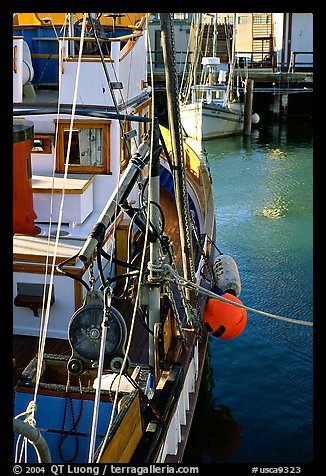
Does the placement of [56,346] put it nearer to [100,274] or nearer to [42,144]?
[100,274]

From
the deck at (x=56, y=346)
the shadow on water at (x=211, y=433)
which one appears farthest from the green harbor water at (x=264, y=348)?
the deck at (x=56, y=346)

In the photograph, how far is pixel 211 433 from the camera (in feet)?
26.5

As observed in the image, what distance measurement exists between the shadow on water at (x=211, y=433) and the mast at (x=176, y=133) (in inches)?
94.5

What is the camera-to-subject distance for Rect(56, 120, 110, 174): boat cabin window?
8.23m

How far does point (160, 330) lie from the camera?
5.79 meters

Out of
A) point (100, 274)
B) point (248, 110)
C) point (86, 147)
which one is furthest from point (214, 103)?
point (100, 274)

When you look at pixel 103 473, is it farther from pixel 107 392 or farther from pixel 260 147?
pixel 260 147

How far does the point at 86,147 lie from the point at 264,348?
13.6 feet

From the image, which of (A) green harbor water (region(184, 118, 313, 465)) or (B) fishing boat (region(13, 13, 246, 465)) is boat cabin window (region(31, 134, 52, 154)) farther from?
(A) green harbor water (region(184, 118, 313, 465))

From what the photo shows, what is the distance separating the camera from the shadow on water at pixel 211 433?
7.66 m

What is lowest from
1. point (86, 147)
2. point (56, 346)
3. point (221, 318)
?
point (56, 346)

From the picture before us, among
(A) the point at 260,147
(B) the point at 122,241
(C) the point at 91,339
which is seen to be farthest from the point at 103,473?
(A) the point at 260,147

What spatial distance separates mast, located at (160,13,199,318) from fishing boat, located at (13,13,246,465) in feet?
0.04
